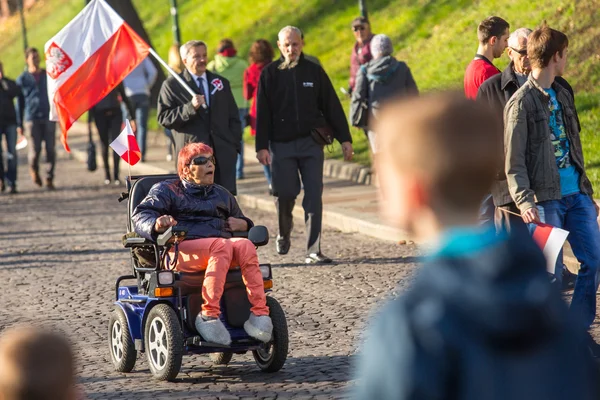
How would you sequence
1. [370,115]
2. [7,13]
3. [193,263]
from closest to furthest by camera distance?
[193,263] < [370,115] < [7,13]

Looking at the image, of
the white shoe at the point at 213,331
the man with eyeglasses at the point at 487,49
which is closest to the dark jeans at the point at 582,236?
the man with eyeglasses at the point at 487,49

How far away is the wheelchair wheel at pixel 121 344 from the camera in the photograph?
689 centimetres

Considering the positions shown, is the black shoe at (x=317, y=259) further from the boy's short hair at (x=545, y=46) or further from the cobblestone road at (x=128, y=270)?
the boy's short hair at (x=545, y=46)

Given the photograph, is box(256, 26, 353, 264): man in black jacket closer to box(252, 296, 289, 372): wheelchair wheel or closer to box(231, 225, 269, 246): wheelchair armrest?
box(231, 225, 269, 246): wheelchair armrest

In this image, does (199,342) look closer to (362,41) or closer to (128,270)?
(128,270)

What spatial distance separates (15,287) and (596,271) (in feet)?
17.1

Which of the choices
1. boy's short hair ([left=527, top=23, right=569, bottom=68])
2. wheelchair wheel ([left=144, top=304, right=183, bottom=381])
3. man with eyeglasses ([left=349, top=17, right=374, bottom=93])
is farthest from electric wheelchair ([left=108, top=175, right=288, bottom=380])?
man with eyeglasses ([left=349, top=17, right=374, bottom=93])

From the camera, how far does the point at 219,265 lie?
22.1 ft

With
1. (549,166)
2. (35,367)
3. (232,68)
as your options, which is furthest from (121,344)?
(232,68)

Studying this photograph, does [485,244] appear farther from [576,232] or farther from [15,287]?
[15,287]

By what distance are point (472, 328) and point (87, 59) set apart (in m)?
10.2

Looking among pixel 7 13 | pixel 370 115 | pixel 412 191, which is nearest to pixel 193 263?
pixel 412 191

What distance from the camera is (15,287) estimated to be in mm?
10266

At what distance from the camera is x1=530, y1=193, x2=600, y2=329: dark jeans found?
22.8ft
